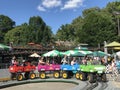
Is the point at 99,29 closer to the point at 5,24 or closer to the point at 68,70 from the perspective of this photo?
the point at 5,24

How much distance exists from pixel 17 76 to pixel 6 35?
→ 72420mm

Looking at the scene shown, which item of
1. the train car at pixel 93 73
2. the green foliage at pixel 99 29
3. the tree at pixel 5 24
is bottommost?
the train car at pixel 93 73

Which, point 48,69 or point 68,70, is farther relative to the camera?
point 48,69

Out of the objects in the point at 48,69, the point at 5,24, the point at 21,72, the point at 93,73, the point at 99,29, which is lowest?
the point at 93,73

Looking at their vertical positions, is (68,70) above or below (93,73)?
above

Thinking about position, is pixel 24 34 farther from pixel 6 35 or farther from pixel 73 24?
pixel 73 24

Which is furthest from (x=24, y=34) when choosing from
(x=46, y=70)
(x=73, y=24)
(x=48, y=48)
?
(x=46, y=70)

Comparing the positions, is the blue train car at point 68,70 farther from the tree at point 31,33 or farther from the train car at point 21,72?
the tree at point 31,33

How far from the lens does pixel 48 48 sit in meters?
55.4

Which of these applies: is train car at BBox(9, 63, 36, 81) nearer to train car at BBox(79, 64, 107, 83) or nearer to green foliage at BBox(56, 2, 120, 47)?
train car at BBox(79, 64, 107, 83)

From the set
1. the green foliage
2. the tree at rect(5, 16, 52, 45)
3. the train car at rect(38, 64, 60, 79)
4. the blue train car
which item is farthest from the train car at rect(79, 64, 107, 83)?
the tree at rect(5, 16, 52, 45)

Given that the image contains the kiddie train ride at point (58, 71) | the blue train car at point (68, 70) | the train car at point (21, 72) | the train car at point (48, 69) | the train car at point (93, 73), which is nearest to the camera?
the train car at point (93, 73)

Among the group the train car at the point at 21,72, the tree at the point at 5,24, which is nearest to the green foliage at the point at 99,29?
the tree at the point at 5,24

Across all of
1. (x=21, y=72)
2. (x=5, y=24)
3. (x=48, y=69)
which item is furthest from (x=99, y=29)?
(x=21, y=72)
